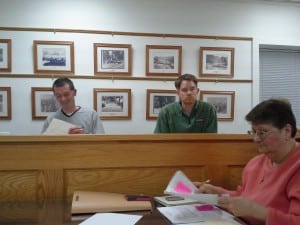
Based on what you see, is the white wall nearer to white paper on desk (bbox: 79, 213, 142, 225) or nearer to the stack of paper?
the stack of paper

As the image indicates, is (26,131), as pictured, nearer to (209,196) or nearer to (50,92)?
(50,92)

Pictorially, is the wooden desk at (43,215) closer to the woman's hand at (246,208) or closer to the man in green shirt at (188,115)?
the woman's hand at (246,208)

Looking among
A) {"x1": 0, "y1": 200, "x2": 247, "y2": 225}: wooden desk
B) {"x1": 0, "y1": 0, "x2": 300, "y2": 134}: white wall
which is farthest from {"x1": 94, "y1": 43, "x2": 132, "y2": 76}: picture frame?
{"x1": 0, "y1": 200, "x2": 247, "y2": 225}: wooden desk

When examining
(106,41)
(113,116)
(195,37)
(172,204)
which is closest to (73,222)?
(172,204)

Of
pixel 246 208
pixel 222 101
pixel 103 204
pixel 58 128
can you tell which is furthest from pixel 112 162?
pixel 222 101

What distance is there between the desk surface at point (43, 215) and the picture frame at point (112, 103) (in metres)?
1.88

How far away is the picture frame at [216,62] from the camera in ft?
11.9

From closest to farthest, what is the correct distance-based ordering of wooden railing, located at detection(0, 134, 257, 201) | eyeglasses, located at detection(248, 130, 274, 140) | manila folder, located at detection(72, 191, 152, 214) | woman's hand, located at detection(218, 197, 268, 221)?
woman's hand, located at detection(218, 197, 268, 221)
eyeglasses, located at detection(248, 130, 274, 140)
manila folder, located at detection(72, 191, 152, 214)
wooden railing, located at detection(0, 134, 257, 201)

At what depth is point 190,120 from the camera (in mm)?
2486

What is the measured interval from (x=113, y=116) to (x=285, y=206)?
2.42 m

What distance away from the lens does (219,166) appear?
187cm

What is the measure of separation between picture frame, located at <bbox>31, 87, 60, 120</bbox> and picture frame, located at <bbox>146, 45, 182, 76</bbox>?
3.53 ft

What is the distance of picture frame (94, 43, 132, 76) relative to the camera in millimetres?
3416

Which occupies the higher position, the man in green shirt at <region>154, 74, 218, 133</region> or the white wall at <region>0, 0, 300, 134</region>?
the white wall at <region>0, 0, 300, 134</region>
